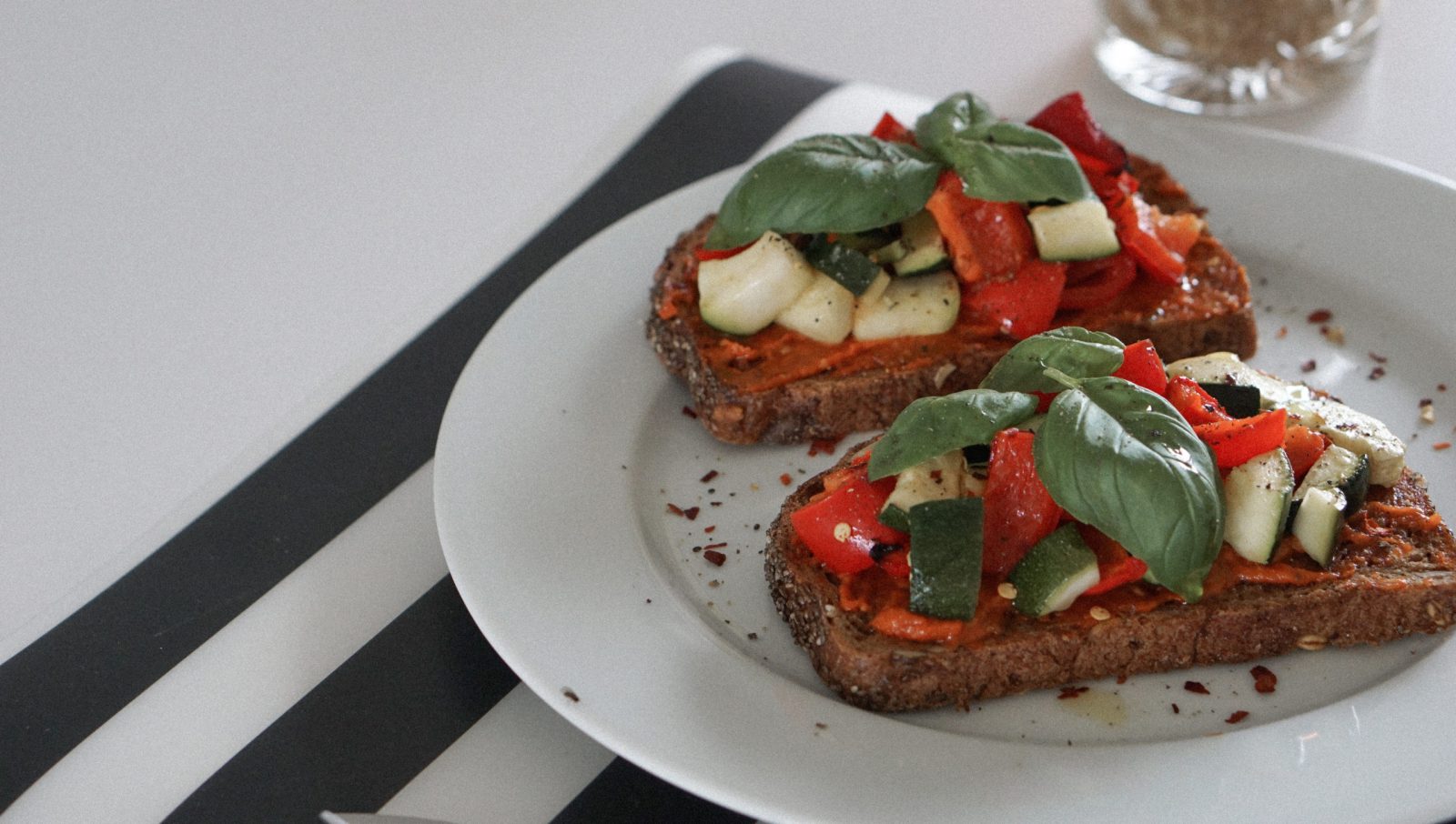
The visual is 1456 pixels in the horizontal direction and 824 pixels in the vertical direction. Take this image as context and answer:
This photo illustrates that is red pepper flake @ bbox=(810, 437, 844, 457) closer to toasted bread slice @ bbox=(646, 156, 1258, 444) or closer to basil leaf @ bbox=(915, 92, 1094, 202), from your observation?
toasted bread slice @ bbox=(646, 156, 1258, 444)

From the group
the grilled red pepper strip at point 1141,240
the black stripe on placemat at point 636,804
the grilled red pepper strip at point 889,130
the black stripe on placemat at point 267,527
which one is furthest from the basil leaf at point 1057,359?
the black stripe on placemat at point 267,527

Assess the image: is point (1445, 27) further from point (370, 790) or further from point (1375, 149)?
point (370, 790)

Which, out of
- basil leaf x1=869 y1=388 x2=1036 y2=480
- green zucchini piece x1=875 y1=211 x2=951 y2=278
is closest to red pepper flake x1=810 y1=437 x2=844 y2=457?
green zucchini piece x1=875 y1=211 x2=951 y2=278

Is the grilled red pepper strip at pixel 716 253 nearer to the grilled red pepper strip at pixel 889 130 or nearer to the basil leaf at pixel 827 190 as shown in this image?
the basil leaf at pixel 827 190

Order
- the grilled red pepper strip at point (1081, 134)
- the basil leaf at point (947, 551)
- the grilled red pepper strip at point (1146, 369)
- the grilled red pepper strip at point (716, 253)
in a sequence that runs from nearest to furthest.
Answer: the basil leaf at point (947, 551) → the grilled red pepper strip at point (1146, 369) → the grilled red pepper strip at point (716, 253) → the grilled red pepper strip at point (1081, 134)

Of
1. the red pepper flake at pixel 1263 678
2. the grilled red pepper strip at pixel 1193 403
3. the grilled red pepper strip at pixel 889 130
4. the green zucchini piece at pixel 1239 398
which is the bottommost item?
the red pepper flake at pixel 1263 678

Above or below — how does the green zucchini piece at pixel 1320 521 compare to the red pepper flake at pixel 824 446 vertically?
below

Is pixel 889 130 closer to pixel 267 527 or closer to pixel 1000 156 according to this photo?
pixel 1000 156
